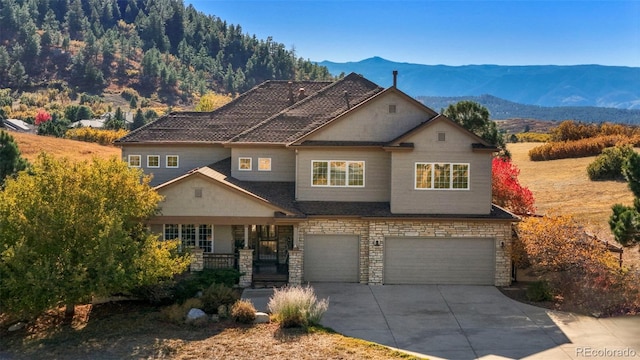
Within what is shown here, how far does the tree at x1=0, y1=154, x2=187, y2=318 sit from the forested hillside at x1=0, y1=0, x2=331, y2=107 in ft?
325

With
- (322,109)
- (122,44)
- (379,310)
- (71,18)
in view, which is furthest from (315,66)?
(379,310)

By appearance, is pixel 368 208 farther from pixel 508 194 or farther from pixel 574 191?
pixel 574 191

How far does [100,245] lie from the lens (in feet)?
54.5

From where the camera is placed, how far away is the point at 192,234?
2202cm

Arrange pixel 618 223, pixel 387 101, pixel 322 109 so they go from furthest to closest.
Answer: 1. pixel 322 109
2. pixel 387 101
3. pixel 618 223

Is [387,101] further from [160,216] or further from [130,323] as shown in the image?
[130,323]

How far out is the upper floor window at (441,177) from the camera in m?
21.7

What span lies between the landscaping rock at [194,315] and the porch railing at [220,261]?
13.3ft

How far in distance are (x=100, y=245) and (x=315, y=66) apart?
127516 millimetres

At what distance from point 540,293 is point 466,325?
4212 mm

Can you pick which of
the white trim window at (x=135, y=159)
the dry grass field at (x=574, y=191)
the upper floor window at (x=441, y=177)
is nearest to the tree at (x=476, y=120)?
the dry grass field at (x=574, y=191)

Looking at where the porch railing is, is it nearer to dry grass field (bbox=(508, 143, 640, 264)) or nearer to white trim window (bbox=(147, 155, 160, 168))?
white trim window (bbox=(147, 155, 160, 168))

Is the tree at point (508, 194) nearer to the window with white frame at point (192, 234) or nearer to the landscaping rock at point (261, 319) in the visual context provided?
the window with white frame at point (192, 234)

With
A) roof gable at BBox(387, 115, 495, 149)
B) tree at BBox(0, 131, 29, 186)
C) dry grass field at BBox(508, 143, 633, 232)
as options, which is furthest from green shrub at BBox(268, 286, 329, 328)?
tree at BBox(0, 131, 29, 186)
